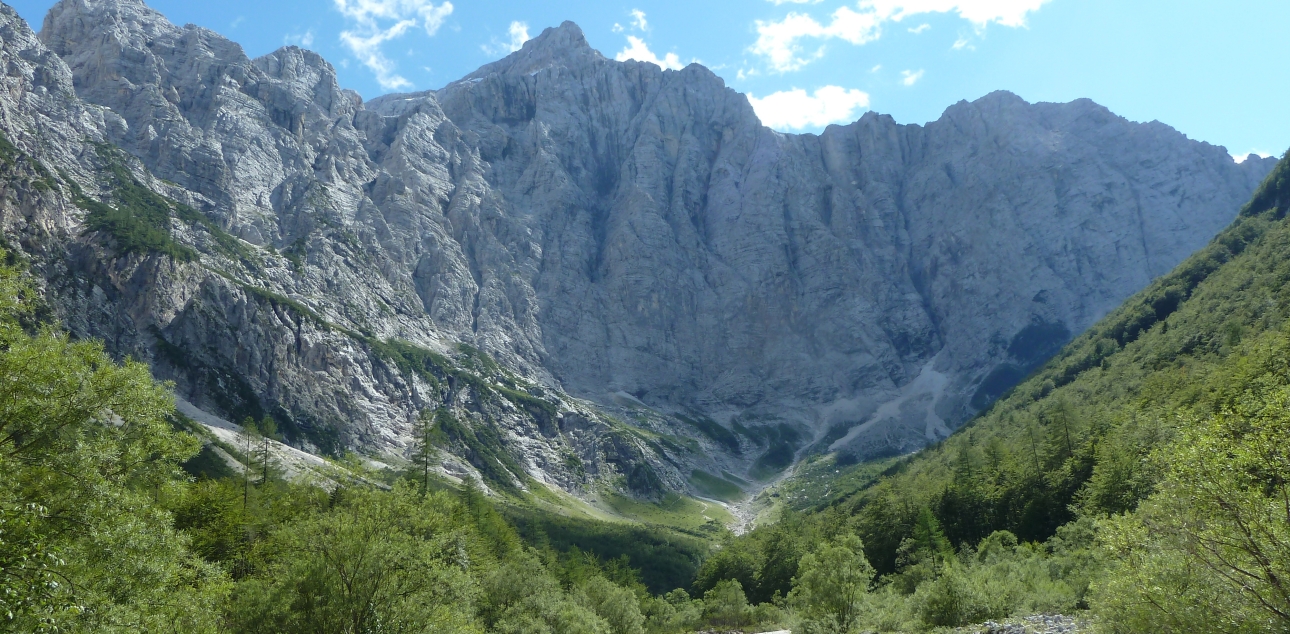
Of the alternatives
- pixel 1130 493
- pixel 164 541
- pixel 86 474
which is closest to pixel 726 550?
pixel 1130 493

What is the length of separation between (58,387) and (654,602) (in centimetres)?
8528

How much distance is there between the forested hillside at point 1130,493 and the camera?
730 inches

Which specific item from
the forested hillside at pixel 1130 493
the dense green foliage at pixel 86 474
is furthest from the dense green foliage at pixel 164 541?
the forested hillside at pixel 1130 493

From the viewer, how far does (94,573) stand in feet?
58.7

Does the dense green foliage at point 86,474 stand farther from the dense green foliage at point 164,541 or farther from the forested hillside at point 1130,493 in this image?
the forested hillside at point 1130,493

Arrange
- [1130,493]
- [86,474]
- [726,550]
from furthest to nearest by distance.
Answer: [726,550]
[1130,493]
[86,474]

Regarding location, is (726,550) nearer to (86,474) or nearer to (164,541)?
(164,541)

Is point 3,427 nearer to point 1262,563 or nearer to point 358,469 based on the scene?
point 358,469

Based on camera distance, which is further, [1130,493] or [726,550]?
[726,550]

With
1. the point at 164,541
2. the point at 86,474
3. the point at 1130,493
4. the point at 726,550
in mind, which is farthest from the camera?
the point at 726,550

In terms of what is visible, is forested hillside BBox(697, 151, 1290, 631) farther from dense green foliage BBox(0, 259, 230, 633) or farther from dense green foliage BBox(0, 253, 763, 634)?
dense green foliage BBox(0, 259, 230, 633)

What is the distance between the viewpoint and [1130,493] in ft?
197

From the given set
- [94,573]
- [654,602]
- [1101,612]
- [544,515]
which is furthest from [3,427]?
[544,515]

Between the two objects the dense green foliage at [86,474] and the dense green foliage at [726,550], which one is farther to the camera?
the dense green foliage at [726,550]
